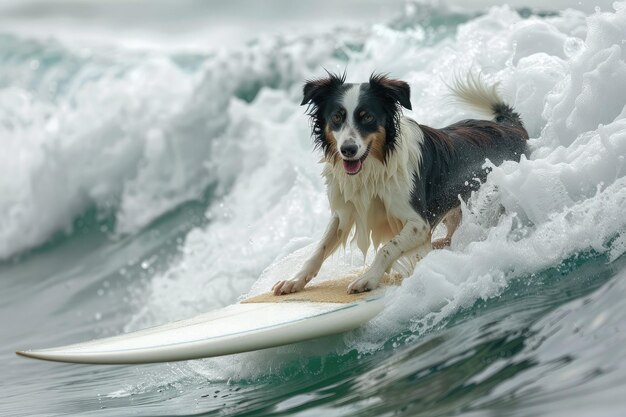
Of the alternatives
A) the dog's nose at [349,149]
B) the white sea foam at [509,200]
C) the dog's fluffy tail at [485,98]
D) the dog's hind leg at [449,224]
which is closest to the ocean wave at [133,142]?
the white sea foam at [509,200]

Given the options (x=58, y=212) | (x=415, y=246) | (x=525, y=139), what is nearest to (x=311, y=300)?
(x=415, y=246)

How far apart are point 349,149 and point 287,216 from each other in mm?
4216

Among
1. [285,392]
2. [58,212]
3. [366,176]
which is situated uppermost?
[58,212]

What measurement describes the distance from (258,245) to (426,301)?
422 centimetres

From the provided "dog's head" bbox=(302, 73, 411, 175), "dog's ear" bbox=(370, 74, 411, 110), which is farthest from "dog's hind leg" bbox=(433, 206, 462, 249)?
"dog's ear" bbox=(370, 74, 411, 110)

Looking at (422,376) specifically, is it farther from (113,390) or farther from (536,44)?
(536,44)

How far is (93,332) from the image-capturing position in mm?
8375

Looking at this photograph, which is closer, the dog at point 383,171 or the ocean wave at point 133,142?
the dog at point 383,171

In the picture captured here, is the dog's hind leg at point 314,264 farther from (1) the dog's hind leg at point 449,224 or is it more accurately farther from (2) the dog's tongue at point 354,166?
(1) the dog's hind leg at point 449,224

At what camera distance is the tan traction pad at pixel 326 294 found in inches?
199

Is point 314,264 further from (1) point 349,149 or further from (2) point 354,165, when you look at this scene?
(1) point 349,149

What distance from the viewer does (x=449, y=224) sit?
5785 mm

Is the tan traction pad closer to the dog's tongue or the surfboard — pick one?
the surfboard

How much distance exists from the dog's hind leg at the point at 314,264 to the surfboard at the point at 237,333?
25 cm
